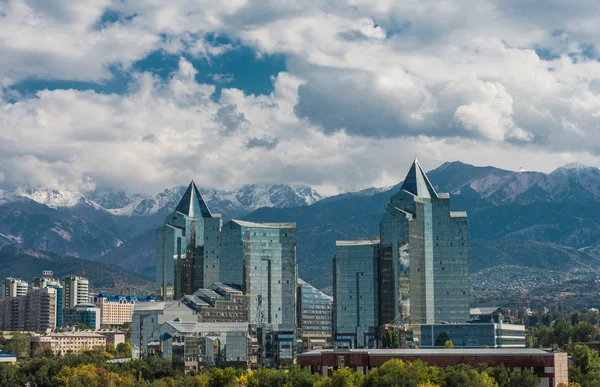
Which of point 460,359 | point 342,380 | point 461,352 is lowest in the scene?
point 342,380

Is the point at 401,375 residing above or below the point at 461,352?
below

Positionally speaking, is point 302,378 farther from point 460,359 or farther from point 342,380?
point 460,359

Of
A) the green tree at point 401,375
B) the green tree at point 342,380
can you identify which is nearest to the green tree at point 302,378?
the green tree at point 342,380

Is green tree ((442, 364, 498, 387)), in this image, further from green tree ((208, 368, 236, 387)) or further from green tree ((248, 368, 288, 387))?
green tree ((208, 368, 236, 387))

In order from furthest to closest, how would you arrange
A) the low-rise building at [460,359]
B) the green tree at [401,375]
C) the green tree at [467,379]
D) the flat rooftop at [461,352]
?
the flat rooftop at [461,352]
the low-rise building at [460,359]
the green tree at [401,375]
the green tree at [467,379]

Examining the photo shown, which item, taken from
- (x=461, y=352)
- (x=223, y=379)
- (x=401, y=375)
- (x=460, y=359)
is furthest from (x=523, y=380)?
(x=223, y=379)

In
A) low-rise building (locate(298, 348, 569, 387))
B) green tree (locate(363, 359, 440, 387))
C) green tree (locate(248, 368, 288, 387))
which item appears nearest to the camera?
green tree (locate(363, 359, 440, 387))

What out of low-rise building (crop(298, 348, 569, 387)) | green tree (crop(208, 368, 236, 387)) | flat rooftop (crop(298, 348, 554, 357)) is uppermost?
flat rooftop (crop(298, 348, 554, 357))

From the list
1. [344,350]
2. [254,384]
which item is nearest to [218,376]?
[254,384]

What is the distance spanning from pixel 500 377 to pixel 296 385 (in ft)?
104

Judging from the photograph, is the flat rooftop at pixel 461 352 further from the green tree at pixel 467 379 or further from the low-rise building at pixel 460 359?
the green tree at pixel 467 379

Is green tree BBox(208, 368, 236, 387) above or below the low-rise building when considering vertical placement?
below

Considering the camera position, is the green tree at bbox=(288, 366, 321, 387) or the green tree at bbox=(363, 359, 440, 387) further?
the green tree at bbox=(288, 366, 321, 387)

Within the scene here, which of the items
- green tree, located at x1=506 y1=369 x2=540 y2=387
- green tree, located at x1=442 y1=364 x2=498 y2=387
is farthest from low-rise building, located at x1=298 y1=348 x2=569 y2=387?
green tree, located at x1=442 y1=364 x2=498 y2=387
